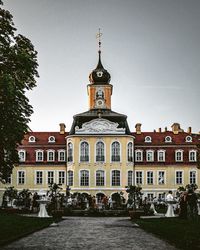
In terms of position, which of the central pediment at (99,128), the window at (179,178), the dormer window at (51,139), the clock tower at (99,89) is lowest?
the window at (179,178)

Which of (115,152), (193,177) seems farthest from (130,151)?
(193,177)

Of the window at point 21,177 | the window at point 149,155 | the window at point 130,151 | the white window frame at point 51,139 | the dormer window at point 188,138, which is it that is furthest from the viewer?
the white window frame at point 51,139

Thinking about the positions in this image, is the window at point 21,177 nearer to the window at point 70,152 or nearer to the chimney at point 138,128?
the window at point 70,152

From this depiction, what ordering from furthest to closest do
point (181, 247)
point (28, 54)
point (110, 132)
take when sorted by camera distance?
point (110, 132) < point (28, 54) < point (181, 247)

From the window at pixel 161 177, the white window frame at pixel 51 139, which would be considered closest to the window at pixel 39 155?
the white window frame at pixel 51 139

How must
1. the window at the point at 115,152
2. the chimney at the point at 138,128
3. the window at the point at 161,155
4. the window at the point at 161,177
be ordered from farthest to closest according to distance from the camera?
the chimney at the point at 138,128 → the window at the point at 161,155 → the window at the point at 161,177 → the window at the point at 115,152

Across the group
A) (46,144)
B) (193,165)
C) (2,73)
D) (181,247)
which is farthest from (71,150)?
(181,247)

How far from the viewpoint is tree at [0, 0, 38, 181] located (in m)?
19.6

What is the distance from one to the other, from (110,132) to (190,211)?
3575 centimetres

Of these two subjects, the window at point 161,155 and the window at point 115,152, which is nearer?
the window at point 115,152

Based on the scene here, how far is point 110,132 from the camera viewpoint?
61.5 metres

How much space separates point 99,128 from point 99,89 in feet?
24.5

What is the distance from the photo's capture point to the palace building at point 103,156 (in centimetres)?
6128

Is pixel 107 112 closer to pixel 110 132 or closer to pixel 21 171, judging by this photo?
pixel 110 132
